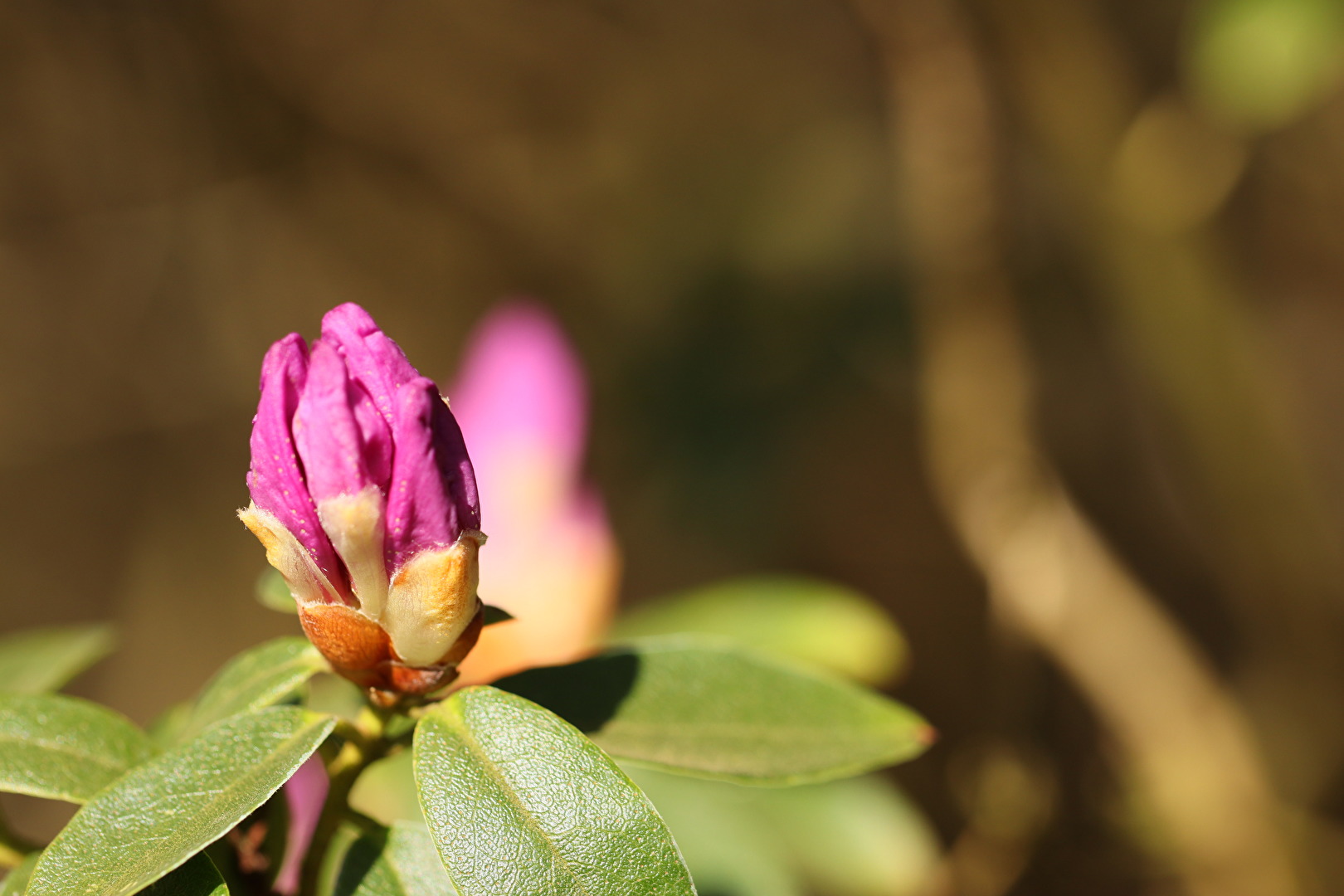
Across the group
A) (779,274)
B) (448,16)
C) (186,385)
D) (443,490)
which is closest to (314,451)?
(443,490)

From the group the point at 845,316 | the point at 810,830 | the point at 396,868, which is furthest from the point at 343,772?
the point at 845,316

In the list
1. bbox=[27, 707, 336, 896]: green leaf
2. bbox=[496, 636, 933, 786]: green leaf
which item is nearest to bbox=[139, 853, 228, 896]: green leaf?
bbox=[27, 707, 336, 896]: green leaf

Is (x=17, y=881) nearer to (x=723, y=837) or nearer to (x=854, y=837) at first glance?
(x=723, y=837)

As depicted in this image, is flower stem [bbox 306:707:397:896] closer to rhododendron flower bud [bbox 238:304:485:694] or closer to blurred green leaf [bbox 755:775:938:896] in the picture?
rhododendron flower bud [bbox 238:304:485:694]

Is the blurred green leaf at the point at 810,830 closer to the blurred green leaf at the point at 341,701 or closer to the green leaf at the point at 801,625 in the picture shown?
the green leaf at the point at 801,625

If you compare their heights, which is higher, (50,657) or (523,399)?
(523,399)

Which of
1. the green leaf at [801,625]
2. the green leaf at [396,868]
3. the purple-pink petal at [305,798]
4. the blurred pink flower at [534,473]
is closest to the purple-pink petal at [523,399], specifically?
the blurred pink flower at [534,473]

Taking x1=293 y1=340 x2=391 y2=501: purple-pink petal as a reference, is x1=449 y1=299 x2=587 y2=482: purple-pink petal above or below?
below

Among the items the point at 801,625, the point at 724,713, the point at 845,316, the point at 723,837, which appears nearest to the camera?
the point at 724,713
